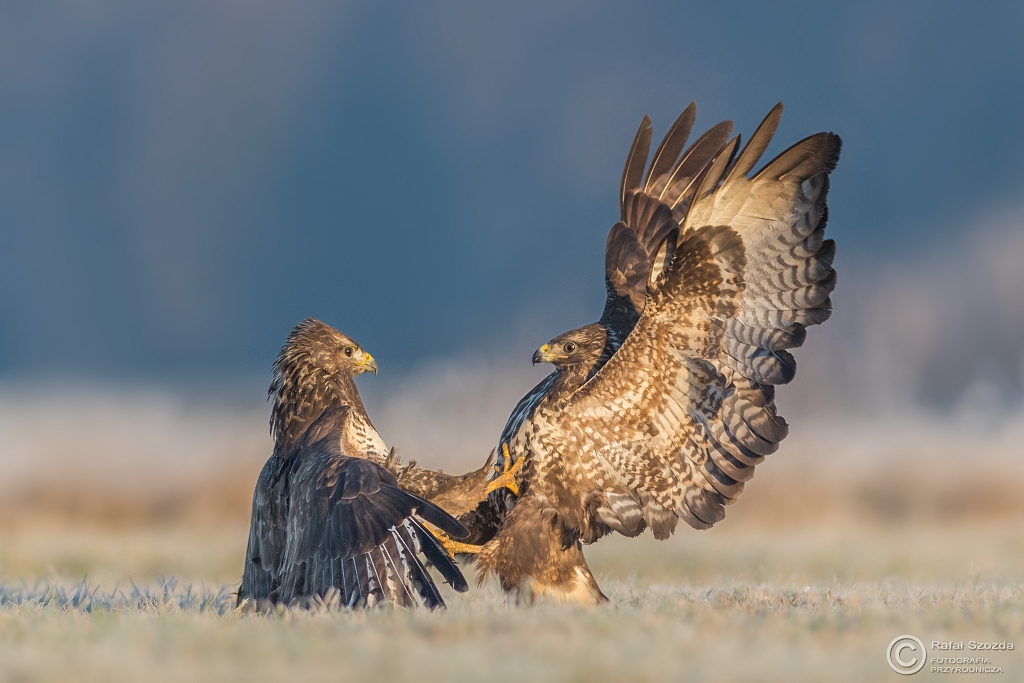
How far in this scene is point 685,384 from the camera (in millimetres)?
5953

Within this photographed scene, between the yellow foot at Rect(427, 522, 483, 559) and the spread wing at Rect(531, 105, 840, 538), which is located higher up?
the spread wing at Rect(531, 105, 840, 538)

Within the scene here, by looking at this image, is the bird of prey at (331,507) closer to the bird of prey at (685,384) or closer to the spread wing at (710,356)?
the bird of prey at (685,384)

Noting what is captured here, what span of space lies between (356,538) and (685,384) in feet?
7.41

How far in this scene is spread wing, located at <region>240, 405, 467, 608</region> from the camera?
478cm

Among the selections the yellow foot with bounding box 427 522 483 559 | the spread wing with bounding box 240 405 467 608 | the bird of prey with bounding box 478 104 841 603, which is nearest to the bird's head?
the bird of prey with bounding box 478 104 841 603

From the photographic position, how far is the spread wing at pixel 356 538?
15.7ft

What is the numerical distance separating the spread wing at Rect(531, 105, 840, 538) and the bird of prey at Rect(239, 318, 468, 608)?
3.85 ft

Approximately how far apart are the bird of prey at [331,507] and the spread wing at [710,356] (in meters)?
1.17

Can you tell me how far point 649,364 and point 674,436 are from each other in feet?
1.87

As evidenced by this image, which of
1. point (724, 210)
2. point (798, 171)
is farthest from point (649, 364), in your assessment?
point (798, 171)

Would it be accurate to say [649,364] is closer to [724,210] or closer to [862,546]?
[724,210]

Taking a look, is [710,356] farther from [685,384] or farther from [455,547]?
[455,547]

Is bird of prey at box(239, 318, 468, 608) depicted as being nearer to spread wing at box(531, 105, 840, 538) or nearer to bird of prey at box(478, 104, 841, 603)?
bird of prey at box(478, 104, 841, 603)

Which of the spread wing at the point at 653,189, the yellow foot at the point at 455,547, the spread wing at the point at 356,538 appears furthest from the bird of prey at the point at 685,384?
the spread wing at the point at 653,189
